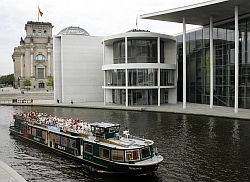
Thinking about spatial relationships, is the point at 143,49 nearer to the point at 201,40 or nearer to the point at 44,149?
the point at 201,40

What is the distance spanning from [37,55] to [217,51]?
10307 centimetres

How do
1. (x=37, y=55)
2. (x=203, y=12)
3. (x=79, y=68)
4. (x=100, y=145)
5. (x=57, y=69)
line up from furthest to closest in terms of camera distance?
(x=37, y=55)
(x=57, y=69)
(x=79, y=68)
(x=203, y=12)
(x=100, y=145)

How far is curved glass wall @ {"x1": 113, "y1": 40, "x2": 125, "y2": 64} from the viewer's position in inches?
2315

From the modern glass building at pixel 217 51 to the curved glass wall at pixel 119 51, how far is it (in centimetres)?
931

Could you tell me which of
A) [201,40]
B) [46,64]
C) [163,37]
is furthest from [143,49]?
[46,64]

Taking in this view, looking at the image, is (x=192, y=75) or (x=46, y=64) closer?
(x=192, y=75)

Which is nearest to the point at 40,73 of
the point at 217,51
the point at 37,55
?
the point at 37,55

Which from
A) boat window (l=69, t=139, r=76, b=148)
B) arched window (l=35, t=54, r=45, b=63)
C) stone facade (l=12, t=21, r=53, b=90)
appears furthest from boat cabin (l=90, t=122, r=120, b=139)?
arched window (l=35, t=54, r=45, b=63)

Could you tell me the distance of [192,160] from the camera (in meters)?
21.5

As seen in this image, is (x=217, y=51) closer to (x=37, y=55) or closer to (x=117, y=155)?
(x=117, y=155)

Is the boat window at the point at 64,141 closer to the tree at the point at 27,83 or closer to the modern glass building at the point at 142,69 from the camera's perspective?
the modern glass building at the point at 142,69

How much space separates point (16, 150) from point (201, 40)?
1595 inches

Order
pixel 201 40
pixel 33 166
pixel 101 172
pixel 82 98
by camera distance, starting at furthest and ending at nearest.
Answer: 1. pixel 82 98
2. pixel 201 40
3. pixel 33 166
4. pixel 101 172

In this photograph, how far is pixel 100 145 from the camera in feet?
66.0
